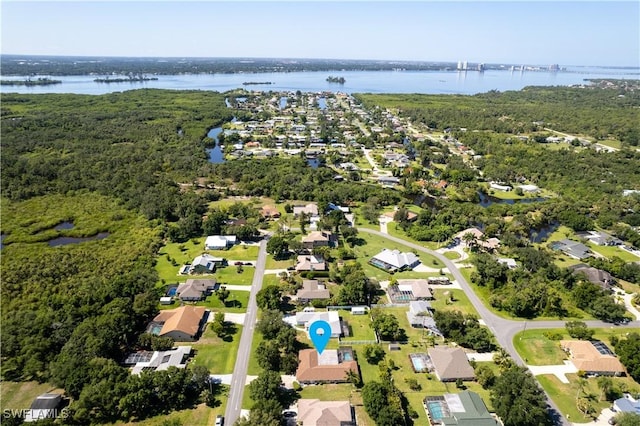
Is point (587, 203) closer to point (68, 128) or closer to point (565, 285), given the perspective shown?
point (565, 285)

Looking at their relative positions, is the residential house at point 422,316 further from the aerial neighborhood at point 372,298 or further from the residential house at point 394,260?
the residential house at point 394,260

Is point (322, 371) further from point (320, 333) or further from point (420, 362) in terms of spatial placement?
point (420, 362)

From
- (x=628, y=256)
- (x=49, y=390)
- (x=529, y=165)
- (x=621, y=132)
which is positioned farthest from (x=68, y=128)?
(x=621, y=132)

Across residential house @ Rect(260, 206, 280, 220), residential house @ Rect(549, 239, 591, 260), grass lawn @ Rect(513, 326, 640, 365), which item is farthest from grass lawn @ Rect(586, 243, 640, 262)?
residential house @ Rect(260, 206, 280, 220)

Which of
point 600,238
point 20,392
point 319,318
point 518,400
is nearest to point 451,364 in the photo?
point 518,400

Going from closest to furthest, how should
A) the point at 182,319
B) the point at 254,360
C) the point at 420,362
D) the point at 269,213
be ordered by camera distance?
the point at 420,362
the point at 254,360
the point at 182,319
the point at 269,213

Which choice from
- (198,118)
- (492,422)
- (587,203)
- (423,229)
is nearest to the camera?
(492,422)

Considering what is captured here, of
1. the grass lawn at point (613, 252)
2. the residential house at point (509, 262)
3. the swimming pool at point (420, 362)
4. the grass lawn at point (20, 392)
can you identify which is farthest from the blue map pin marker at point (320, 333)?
the grass lawn at point (613, 252)
